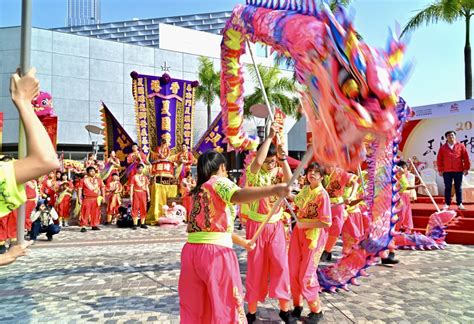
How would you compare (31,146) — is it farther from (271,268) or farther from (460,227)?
(460,227)

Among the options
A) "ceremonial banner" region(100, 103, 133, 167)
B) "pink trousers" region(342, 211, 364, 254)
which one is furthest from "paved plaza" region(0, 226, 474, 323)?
"ceremonial banner" region(100, 103, 133, 167)

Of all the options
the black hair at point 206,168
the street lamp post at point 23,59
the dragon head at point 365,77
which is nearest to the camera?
the dragon head at point 365,77

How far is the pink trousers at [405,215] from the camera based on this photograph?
748cm

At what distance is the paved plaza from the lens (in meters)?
3.79

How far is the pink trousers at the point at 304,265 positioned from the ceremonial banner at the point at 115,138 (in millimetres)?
10077

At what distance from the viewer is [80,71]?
22266 mm

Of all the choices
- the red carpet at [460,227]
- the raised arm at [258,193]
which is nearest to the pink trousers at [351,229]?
the red carpet at [460,227]

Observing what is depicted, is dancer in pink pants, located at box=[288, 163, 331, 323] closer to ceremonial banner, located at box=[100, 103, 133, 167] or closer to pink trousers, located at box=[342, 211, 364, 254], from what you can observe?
pink trousers, located at box=[342, 211, 364, 254]

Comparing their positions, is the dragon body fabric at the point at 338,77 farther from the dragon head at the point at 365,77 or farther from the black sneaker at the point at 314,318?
the black sneaker at the point at 314,318

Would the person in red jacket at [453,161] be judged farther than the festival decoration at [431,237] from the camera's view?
Yes

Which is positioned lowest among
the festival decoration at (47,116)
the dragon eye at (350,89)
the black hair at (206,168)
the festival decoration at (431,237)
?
the festival decoration at (431,237)

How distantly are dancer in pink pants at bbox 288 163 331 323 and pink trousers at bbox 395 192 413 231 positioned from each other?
4.19 m

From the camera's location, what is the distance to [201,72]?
2330 centimetres

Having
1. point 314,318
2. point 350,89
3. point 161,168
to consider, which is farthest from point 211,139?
point 350,89
